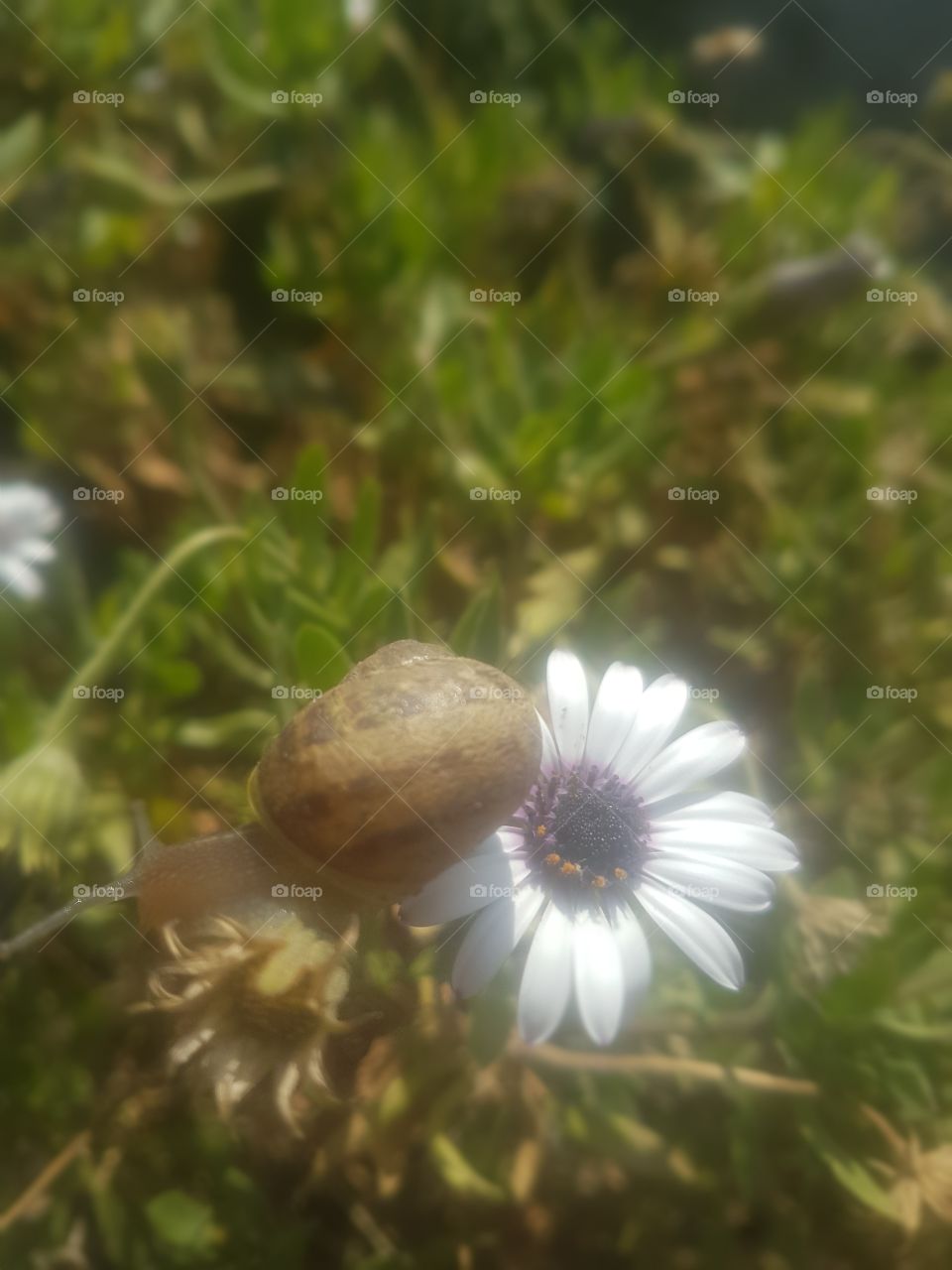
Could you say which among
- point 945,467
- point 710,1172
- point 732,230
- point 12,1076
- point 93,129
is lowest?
point 12,1076

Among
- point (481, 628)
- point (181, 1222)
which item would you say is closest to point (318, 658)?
point (481, 628)

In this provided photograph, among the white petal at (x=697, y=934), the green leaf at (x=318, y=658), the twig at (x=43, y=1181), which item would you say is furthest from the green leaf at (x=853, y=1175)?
the twig at (x=43, y=1181)

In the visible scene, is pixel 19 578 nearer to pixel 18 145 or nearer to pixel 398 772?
pixel 18 145

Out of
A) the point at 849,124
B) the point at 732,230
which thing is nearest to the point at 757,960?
the point at 732,230

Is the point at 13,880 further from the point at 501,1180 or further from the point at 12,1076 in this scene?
the point at 501,1180

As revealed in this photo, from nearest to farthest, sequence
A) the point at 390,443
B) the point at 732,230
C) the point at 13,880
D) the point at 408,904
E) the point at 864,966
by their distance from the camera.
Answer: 1. the point at 408,904
2. the point at 864,966
3. the point at 13,880
4. the point at 390,443
5. the point at 732,230

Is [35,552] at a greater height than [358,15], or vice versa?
[358,15]

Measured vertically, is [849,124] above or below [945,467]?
above

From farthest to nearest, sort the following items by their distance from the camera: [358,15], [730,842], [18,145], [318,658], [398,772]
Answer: [358,15], [18,145], [318,658], [730,842], [398,772]
